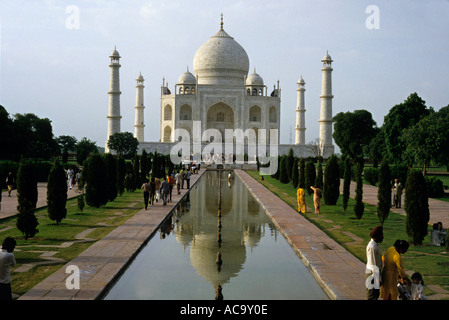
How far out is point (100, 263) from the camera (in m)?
6.16

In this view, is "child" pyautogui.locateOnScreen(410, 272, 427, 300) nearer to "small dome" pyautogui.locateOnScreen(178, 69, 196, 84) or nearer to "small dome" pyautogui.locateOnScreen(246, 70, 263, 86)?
"small dome" pyautogui.locateOnScreen(178, 69, 196, 84)

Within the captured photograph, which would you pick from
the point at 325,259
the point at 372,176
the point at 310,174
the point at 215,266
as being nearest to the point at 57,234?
the point at 215,266

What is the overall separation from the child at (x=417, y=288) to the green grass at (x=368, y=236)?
0.96m

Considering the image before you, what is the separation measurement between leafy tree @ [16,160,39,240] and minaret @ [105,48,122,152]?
30100 mm

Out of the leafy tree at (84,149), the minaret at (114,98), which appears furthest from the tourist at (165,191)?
the minaret at (114,98)

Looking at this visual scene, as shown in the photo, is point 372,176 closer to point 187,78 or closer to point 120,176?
point 120,176

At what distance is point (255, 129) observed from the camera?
148ft

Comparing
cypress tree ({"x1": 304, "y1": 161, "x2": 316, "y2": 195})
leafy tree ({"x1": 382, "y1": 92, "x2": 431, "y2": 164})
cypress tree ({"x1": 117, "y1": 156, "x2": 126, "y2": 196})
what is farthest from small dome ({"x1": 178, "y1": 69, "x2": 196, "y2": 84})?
cypress tree ({"x1": 304, "y1": 161, "x2": 316, "y2": 195})

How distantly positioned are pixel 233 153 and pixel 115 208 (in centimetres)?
2749

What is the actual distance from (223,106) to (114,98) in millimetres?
11100

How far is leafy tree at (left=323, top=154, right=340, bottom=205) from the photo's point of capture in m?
12.9

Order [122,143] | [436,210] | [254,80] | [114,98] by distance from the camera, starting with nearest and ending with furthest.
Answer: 1. [436,210]
2. [122,143]
3. [114,98]
4. [254,80]

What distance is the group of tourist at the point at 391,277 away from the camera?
4.27m
